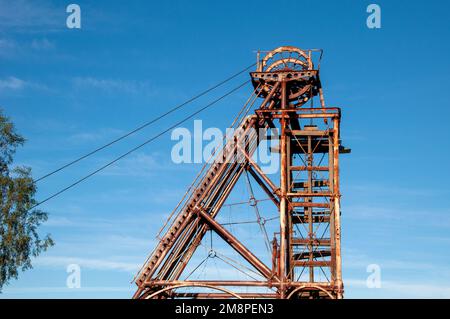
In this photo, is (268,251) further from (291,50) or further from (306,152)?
(291,50)

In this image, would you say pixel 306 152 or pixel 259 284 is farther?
pixel 306 152

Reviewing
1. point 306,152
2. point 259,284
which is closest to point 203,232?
point 259,284

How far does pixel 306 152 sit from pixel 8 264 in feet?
65.7

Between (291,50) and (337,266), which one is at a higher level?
(291,50)

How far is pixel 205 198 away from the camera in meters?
45.7

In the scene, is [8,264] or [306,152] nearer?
[8,264]
